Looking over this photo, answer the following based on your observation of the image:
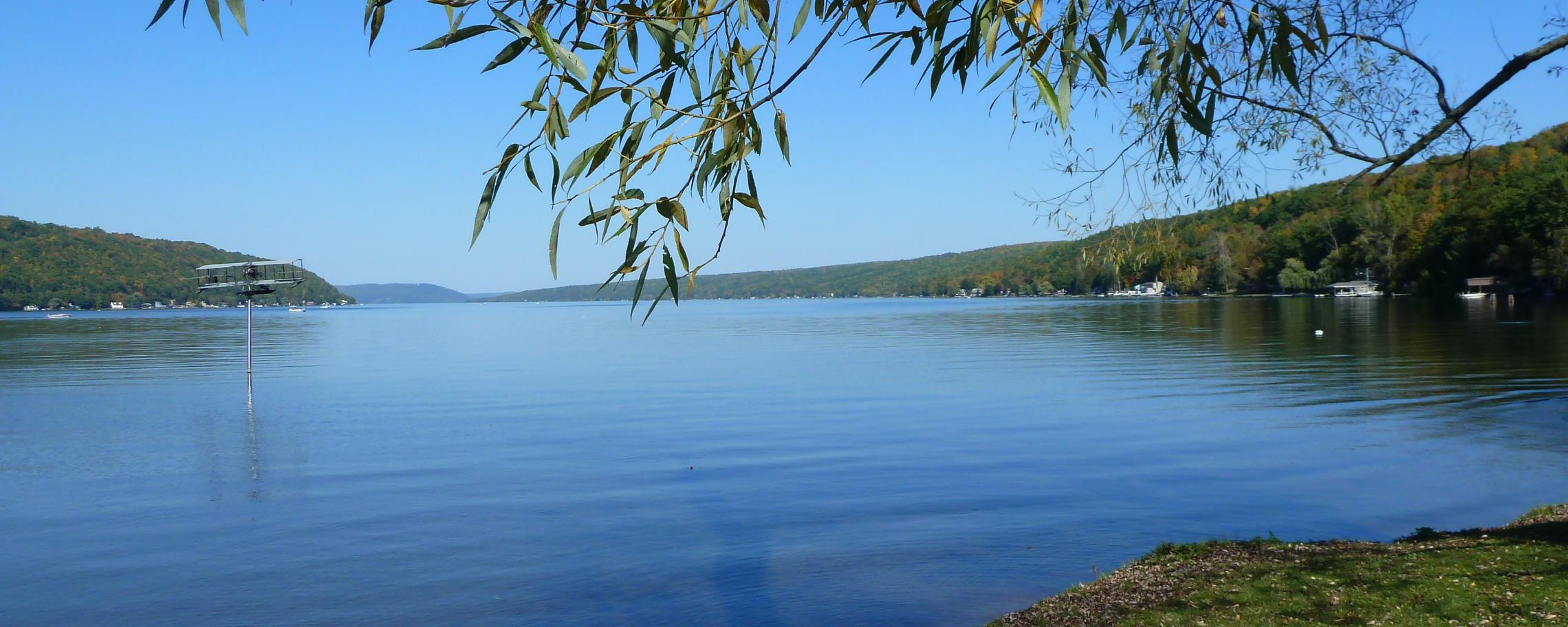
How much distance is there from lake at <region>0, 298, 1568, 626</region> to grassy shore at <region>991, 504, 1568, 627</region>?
4.39ft

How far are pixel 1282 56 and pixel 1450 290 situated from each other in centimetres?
13324

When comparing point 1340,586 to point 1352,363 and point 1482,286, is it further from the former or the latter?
point 1482,286

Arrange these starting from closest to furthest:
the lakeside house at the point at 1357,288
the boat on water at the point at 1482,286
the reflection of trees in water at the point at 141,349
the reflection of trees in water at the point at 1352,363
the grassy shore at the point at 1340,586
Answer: the grassy shore at the point at 1340,586
the reflection of trees in water at the point at 1352,363
the reflection of trees in water at the point at 141,349
the boat on water at the point at 1482,286
the lakeside house at the point at 1357,288

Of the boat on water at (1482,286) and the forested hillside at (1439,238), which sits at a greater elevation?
the forested hillside at (1439,238)

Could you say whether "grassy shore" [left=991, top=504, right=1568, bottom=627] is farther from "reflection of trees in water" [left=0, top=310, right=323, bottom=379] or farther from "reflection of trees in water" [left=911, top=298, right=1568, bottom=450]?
"reflection of trees in water" [left=0, top=310, right=323, bottom=379]

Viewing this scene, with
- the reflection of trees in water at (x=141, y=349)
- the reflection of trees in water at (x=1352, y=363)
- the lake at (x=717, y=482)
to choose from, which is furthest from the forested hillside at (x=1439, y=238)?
the lake at (x=717, y=482)

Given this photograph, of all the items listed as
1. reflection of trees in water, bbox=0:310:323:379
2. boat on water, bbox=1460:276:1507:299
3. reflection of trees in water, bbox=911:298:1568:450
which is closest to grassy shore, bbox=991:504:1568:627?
reflection of trees in water, bbox=911:298:1568:450

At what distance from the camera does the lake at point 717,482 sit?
9.90 meters

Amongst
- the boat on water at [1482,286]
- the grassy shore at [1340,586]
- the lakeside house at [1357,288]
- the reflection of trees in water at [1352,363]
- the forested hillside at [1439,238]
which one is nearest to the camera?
the grassy shore at [1340,586]

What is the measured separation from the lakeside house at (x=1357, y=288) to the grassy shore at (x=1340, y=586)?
139987 millimetres

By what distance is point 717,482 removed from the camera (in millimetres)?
15211

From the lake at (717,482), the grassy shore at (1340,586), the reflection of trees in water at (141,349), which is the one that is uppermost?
the reflection of trees in water at (141,349)

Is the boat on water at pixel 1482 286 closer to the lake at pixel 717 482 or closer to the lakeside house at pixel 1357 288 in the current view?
the lakeside house at pixel 1357 288

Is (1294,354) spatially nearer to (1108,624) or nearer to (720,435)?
(720,435)
